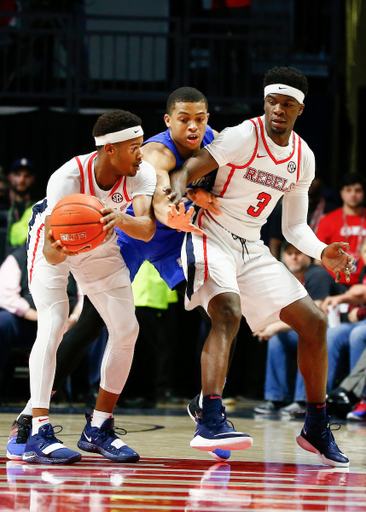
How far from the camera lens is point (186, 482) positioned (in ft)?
10.4

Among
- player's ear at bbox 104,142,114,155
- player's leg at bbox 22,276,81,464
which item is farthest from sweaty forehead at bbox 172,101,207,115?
player's leg at bbox 22,276,81,464

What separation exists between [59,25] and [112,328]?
303 inches

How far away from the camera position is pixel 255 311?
4.03 meters

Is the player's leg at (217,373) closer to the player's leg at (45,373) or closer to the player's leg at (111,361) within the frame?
the player's leg at (111,361)

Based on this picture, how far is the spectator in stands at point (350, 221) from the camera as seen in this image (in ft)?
24.8

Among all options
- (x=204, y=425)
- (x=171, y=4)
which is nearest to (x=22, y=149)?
(x=171, y=4)

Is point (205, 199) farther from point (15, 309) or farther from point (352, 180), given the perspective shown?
point (352, 180)

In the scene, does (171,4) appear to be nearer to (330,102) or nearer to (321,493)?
(330,102)

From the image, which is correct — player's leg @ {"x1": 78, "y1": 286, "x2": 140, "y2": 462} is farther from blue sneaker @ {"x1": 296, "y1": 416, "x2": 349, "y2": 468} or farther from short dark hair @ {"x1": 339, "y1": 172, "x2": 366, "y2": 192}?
short dark hair @ {"x1": 339, "y1": 172, "x2": 366, "y2": 192}

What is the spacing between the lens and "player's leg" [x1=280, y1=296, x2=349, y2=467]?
387 cm

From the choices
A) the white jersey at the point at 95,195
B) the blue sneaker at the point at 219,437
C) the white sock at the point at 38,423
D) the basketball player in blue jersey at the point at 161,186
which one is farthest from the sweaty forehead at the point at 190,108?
the white sock at the point at 38,423

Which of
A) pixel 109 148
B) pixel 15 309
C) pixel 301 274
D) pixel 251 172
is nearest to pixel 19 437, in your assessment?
pixel 109 148

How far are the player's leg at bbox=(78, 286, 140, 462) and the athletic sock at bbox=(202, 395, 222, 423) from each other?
0.51m

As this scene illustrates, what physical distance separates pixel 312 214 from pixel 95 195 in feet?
14.7
